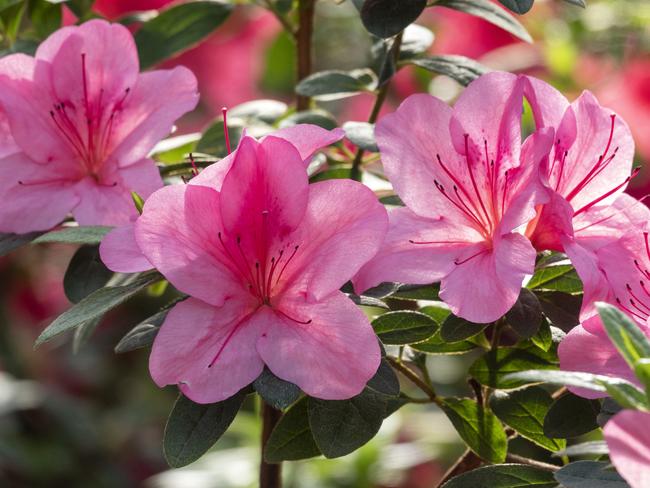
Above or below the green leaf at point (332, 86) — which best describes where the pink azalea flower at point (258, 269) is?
above

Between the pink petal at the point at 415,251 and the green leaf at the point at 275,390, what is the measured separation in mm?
96

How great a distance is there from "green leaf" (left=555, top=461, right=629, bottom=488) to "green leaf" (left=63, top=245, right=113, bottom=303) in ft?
1.69

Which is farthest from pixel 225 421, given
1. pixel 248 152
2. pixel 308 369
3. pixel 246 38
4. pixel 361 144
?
pixel 246 38

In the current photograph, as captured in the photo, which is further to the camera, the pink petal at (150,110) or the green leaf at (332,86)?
the green leaf at (332,86)

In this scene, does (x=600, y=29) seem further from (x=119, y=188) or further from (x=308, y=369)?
(x=308, y=369)

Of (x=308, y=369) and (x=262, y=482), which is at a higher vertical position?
(x=308, y=369)

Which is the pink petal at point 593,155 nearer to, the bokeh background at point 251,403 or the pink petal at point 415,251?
the pink petal at point 415,251

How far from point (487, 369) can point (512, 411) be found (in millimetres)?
44

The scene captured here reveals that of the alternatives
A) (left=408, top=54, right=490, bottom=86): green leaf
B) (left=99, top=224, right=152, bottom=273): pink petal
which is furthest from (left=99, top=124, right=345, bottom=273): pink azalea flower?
(left=408, top=54, right=490, bottom=86): green leaf

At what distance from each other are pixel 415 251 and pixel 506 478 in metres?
0.20

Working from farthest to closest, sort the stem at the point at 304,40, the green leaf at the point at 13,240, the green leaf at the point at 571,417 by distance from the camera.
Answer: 1. the stem at the point at 304,40
2. the green leaf at the point at 13,240
3. the green leaf at the point at 571,417

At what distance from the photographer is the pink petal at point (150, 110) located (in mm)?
1100

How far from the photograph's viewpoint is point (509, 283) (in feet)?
2.89

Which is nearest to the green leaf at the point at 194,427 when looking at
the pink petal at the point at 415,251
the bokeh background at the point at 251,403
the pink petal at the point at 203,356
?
the pink petal at the point at 203,356
